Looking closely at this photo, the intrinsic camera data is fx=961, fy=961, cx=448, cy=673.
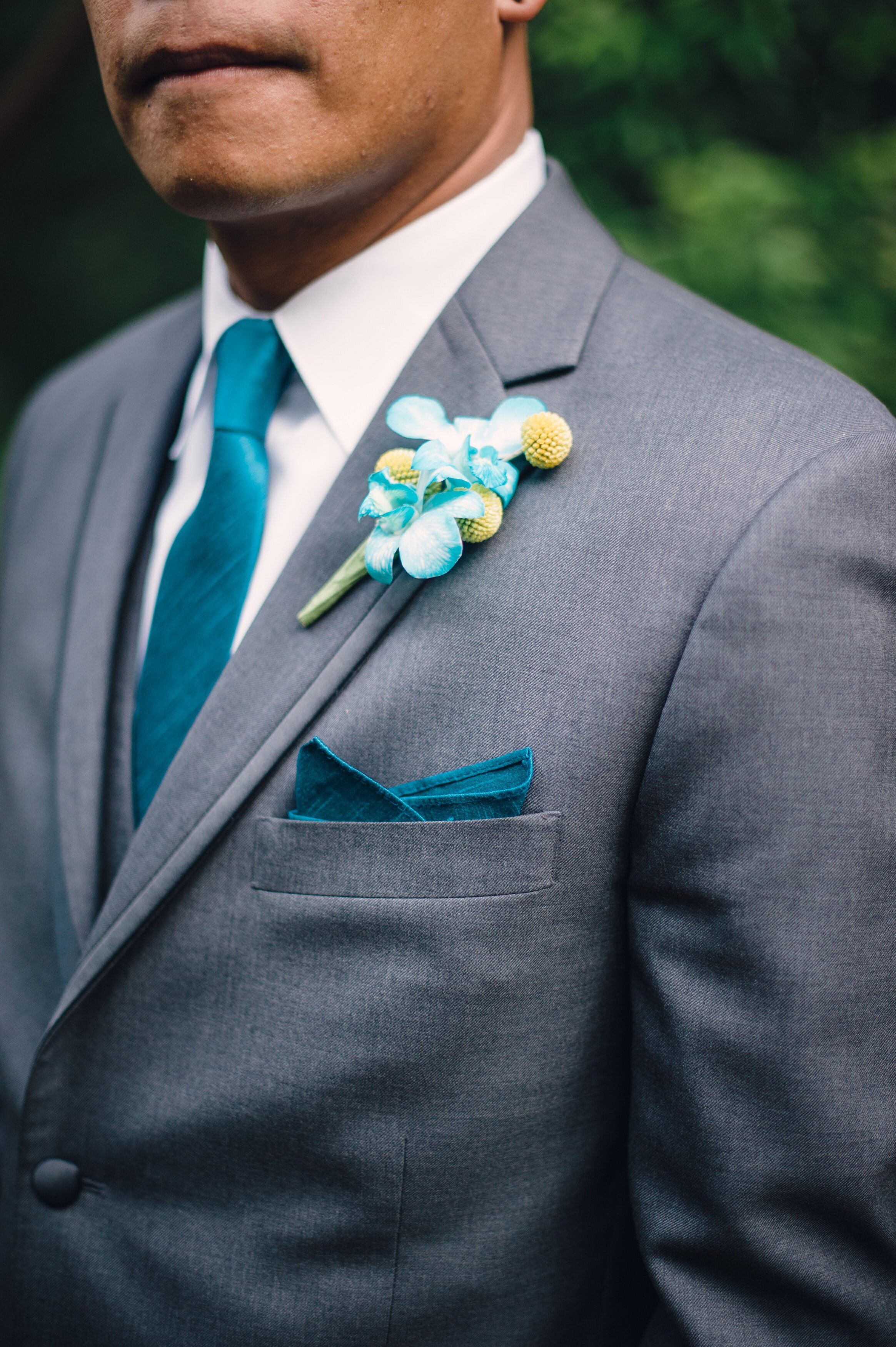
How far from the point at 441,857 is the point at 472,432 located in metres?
0.52

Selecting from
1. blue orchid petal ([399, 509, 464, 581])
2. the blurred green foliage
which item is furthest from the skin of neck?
the blurred green foliage

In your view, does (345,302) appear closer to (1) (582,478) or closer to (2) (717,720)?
(1) (582,478)

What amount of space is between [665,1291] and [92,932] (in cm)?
80

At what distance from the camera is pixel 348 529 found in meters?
1.23

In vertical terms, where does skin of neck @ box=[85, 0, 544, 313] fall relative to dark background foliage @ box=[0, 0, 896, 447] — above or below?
above

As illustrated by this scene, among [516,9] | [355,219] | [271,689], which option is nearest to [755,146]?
[516,9]

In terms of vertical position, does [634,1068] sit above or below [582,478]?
below

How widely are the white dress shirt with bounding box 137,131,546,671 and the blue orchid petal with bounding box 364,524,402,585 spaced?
0.20 metres

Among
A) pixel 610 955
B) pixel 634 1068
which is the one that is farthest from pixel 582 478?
pixel 634 1068

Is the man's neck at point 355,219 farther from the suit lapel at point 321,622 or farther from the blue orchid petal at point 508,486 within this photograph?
the blue orchid petal at point 508,486

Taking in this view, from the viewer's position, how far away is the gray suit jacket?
3.36ft

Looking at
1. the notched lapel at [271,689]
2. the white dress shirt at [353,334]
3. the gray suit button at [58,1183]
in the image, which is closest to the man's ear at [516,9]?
the white dress shirt at [353,334]

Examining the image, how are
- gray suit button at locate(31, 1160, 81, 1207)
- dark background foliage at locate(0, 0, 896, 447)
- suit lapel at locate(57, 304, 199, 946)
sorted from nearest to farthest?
gray suit button at locate(31, 1160, 81, 1207)
suit lapel at locate(57, 304, 199, 946)
dark background foliage at locate(0, 0, 896, 447)

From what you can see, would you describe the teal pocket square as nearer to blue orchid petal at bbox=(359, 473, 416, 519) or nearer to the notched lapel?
the notched lapel
